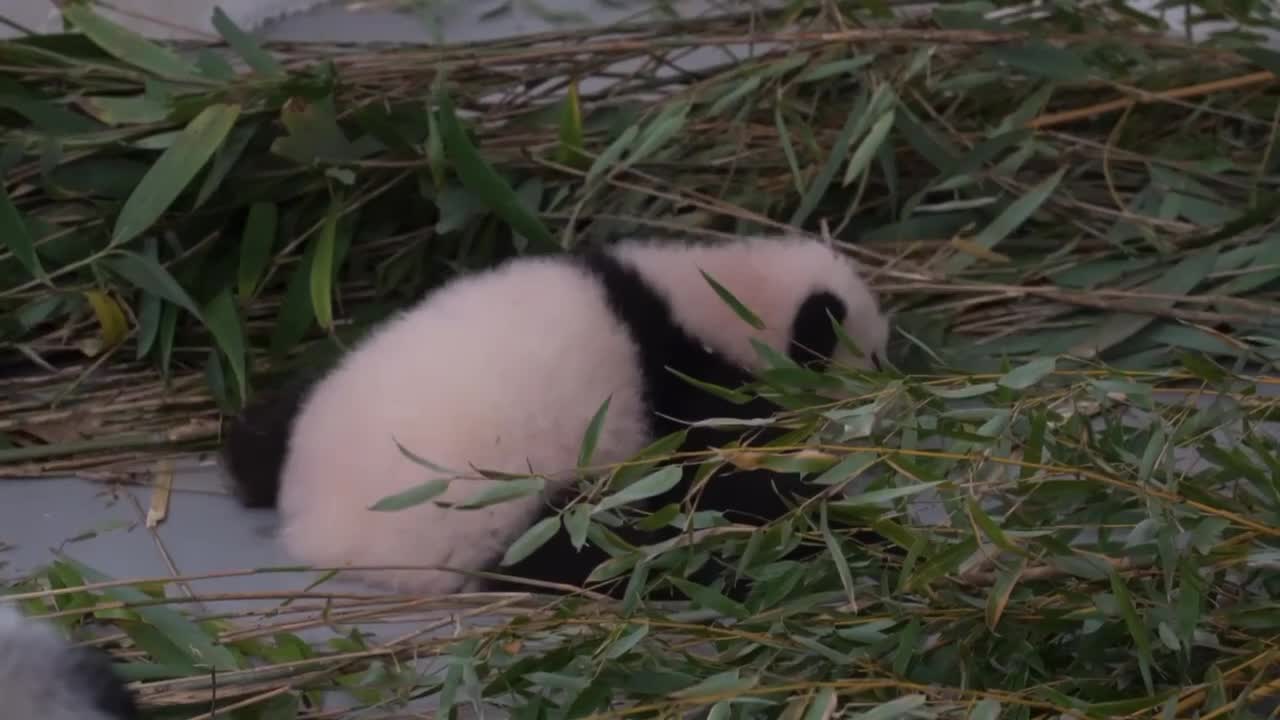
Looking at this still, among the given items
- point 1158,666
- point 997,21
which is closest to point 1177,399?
point 1158,666

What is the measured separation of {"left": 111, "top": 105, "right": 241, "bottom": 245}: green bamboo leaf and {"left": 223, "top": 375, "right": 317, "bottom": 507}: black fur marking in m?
0.24

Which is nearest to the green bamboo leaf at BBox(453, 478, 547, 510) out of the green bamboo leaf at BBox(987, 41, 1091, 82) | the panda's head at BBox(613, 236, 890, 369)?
the panda's head at BBox(613, 236, 890, 369)

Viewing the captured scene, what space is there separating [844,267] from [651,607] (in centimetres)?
50

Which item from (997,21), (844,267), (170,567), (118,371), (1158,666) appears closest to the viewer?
(1158,666)

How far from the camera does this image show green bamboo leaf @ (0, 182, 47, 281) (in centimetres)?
131

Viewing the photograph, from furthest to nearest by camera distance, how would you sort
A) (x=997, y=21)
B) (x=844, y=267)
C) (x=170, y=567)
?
(x=997, y=21)
(x=844, y=267)
(x=170, y=567)

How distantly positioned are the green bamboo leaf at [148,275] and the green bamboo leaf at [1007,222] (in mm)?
811

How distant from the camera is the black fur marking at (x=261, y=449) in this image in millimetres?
1237

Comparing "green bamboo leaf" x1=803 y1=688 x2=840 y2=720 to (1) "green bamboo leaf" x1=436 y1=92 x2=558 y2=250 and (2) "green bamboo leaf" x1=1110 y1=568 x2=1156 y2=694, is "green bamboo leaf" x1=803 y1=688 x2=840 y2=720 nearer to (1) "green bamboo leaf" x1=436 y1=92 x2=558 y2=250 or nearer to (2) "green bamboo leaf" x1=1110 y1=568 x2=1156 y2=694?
(2) "green bamboo leaf" x1=1110 y1=568 x2=1156 y2=694

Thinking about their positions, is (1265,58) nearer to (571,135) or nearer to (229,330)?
(571,135)

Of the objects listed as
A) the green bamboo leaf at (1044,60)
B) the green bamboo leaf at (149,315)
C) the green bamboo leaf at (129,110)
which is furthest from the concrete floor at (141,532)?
the green bamboo leaf at (1044,60)

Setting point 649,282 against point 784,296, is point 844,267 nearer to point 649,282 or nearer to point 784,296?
point 784,296

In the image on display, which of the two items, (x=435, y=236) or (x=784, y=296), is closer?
(x=784, y=296)

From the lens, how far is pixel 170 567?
1.15 meters
